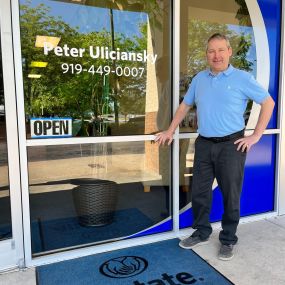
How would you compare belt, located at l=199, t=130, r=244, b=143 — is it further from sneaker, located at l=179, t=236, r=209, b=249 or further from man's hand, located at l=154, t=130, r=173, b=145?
sneaker, located at l=179, t=236, r=209, b=249

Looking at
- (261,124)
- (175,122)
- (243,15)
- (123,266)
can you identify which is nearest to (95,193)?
(123,266)

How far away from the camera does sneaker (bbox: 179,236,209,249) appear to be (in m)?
2.76

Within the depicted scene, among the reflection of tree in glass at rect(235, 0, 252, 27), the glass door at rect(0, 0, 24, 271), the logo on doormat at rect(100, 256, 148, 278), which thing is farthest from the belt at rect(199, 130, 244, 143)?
the glass door at rect(0, 0, 24, 271)

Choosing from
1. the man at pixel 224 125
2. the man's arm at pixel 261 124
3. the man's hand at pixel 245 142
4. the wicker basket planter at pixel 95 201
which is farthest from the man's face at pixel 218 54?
the wicker basket planter at pixel 95 201

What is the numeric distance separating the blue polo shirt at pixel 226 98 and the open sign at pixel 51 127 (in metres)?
1.06

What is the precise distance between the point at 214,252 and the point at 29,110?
185 cm

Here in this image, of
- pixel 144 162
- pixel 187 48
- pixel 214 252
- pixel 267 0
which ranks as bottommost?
pixel 214 252

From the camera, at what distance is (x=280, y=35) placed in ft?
11.0

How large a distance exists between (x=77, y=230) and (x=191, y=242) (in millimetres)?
977

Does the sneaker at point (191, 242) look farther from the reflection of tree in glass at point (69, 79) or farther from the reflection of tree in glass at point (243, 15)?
the reflection of tree in glass at point (243, 15)

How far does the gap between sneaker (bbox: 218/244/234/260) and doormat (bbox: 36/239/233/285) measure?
16 cm

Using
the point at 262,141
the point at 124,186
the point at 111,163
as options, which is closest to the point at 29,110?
the point at 111,163

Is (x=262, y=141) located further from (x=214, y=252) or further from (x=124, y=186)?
(x=124, y=186)

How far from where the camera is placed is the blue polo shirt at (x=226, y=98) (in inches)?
96.7
